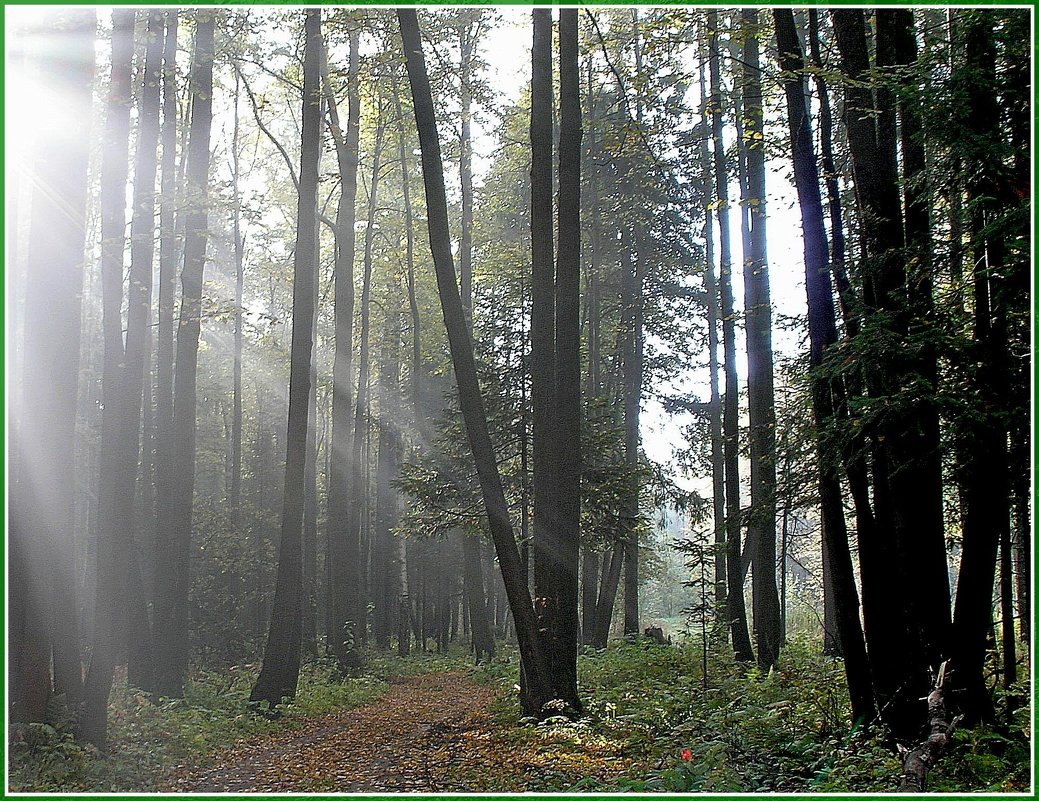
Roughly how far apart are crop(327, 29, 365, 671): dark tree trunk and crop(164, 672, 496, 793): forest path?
320 cm

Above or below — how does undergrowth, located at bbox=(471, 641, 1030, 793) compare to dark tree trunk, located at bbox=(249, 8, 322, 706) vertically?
below

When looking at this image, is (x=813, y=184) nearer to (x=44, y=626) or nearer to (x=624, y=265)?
(x=44, y=626)

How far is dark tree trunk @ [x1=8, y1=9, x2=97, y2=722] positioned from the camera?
7.69 meters

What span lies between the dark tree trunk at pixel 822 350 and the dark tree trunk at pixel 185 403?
728cm

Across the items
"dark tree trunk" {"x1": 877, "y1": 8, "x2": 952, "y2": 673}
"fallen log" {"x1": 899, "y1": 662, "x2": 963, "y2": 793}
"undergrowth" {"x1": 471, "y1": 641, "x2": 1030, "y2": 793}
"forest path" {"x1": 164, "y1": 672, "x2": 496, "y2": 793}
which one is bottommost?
"forest path" {"x1": 164, "y1": 672, "x2": 496, "y2": 793}

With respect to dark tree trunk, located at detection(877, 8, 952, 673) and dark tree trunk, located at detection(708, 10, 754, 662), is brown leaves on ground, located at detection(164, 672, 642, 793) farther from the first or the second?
dark tree trunk, located at detection(708, 10, 754, 662)

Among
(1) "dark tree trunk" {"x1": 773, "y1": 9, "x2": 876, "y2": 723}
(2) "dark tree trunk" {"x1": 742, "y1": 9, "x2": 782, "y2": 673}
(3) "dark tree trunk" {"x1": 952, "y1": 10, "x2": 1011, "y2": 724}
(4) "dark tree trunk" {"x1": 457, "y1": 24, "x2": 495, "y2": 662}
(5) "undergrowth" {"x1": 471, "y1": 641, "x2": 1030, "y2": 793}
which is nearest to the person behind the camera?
(3) "dark tree trunk" {"x1": 952, "y1": 10, "x2": 1011, "y2": 724}

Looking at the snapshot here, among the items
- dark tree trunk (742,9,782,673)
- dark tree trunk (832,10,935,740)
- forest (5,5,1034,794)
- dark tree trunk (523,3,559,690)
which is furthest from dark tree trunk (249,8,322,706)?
dark tree trunk (832,10,935,740)

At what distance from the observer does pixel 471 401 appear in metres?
9.05

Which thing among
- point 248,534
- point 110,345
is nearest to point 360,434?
point 248,534

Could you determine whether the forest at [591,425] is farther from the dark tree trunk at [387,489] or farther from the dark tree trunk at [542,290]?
the dark tree trunk at [387,489]

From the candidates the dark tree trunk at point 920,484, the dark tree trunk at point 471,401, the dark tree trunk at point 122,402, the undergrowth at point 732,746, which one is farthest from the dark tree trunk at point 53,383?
the dark tree trunk at point 920,484

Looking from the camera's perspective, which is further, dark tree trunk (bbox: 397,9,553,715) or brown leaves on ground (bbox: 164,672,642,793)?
dark tree trunk (bbox: 397,9,553,715)

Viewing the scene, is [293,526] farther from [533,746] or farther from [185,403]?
[533,746]
